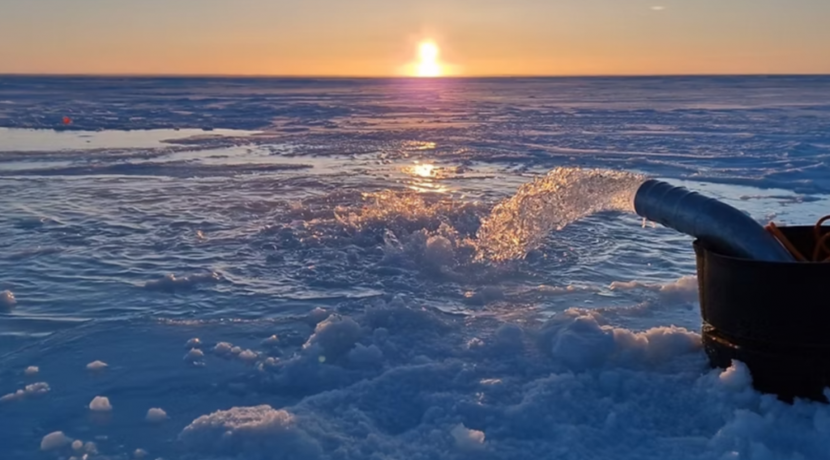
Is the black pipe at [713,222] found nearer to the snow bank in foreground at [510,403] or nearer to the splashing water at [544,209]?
the snow bank in foreground at [510,403]

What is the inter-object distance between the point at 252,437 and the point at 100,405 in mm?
880

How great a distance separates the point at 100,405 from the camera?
3.84m

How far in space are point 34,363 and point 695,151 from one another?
13.0m

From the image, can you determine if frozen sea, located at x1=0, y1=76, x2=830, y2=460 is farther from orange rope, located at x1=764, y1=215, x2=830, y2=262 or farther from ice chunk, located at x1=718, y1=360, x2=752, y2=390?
orange rope, located at x1=764, y1=215, x2=830, y2=262

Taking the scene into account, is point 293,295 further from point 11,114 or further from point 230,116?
point 11,114

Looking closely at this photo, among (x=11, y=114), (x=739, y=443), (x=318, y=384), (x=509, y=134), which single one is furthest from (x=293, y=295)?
(x=11, y=114)

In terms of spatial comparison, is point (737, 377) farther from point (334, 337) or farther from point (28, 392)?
point (28, 392)

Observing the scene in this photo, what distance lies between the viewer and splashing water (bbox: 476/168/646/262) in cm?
550

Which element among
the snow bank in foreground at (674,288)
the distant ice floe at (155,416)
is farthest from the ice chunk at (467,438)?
the snow bank in foreground at (674,288)

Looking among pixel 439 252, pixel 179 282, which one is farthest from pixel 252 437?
pixel 439 252

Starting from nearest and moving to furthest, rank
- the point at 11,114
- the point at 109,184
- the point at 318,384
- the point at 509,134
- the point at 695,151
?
the point at 318,384 → the point at 109,184 → the point at 695,151 → the point at 509,134 → the point at 11,114

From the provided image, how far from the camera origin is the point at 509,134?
18.9m

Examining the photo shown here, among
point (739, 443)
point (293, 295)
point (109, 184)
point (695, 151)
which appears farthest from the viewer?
point (695, 151)

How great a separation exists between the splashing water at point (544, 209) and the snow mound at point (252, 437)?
2690mm
